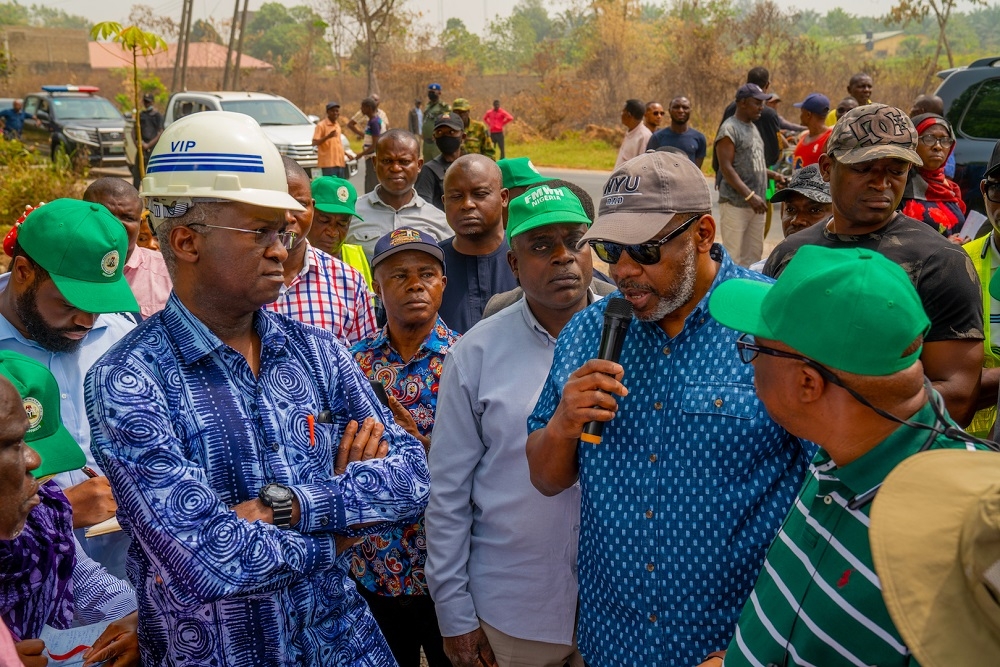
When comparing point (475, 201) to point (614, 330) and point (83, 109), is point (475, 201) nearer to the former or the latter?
point (614, 330)

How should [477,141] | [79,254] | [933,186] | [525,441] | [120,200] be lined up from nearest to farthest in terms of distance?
[525,441] → [79,254] → [120,200] → [933,186] → [477,141]

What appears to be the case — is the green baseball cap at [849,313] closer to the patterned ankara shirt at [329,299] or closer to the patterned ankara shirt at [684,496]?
the patterned ankara shirt at [684,496]

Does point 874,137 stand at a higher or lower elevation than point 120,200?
higher

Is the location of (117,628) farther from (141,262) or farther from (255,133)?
(141,262)

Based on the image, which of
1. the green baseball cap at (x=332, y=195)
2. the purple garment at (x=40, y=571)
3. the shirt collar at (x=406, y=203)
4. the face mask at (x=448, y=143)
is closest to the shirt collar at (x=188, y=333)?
the purple garment at (x=40, y=571)

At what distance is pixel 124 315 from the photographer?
12.7ft

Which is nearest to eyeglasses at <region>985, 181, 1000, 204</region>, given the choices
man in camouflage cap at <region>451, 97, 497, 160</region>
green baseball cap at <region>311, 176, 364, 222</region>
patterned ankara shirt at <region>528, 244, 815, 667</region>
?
patterned ankara shirt at <region>528, 244, 815, 667</region>

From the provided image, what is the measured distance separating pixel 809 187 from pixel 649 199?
2.62 meters

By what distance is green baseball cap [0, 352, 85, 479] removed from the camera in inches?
99.3

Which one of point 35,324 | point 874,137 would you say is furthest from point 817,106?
point 35,324

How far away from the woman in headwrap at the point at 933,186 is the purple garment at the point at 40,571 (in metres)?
4.98

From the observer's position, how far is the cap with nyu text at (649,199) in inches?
101

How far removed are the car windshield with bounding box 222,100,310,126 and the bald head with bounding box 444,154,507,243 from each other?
1619 cm

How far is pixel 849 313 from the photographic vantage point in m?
1.83
